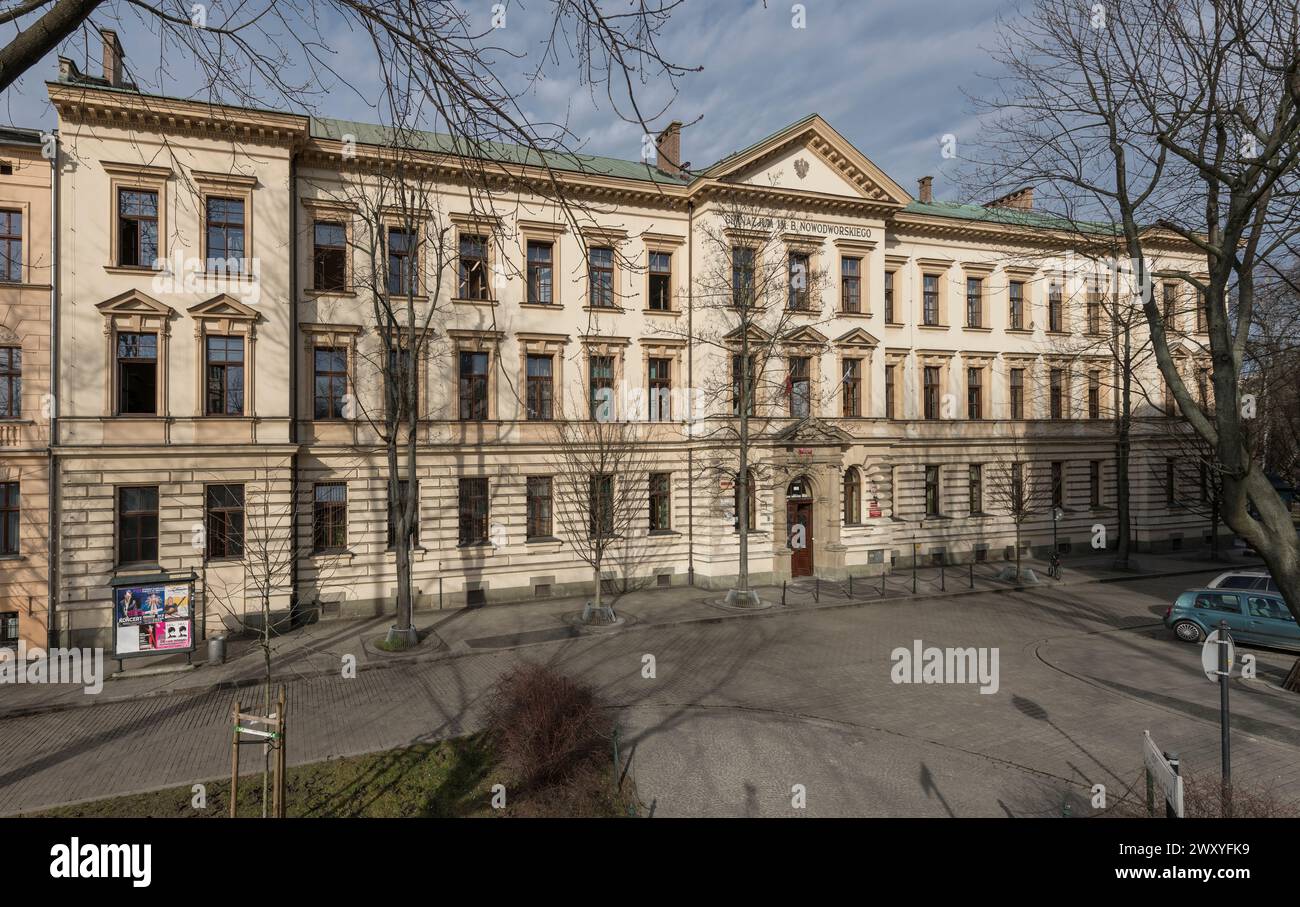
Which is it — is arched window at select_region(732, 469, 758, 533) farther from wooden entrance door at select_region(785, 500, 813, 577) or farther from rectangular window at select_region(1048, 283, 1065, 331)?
rectangular window at select_region(1048, 283, 1065, 331)

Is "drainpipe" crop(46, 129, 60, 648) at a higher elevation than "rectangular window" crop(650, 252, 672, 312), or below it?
Answer: below

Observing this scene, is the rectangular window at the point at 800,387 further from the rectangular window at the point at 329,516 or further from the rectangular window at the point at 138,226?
the rectangular window at the point at 138,226

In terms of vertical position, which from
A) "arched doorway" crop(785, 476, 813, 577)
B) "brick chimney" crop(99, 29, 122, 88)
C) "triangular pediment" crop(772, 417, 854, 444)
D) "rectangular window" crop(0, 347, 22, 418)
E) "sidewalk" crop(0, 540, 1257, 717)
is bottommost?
"sidewalk" crop(0, 540, 1257, 717)

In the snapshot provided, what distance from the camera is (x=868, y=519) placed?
2686 centimetres

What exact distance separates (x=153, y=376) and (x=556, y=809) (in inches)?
697

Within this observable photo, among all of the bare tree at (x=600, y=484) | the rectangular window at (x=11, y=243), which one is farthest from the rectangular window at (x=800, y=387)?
the rectangular window at (x=11, y=243)

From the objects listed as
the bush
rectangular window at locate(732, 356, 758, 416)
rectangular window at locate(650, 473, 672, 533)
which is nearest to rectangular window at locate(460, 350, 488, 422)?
rectangular window at locate(650, 473, 672, 533)

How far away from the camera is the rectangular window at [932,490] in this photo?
2991 cm

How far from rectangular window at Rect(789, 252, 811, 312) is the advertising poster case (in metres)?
21.5

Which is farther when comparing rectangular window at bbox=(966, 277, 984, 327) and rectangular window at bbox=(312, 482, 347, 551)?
rectangular window at bbox=(966, 277, 984, 327)

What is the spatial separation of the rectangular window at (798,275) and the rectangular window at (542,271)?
30.0 ft

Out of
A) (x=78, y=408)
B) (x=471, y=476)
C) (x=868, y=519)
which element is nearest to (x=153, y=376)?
(x=78, y=408)

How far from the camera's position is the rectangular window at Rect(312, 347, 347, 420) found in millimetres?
20859

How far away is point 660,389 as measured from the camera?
82.6ft
